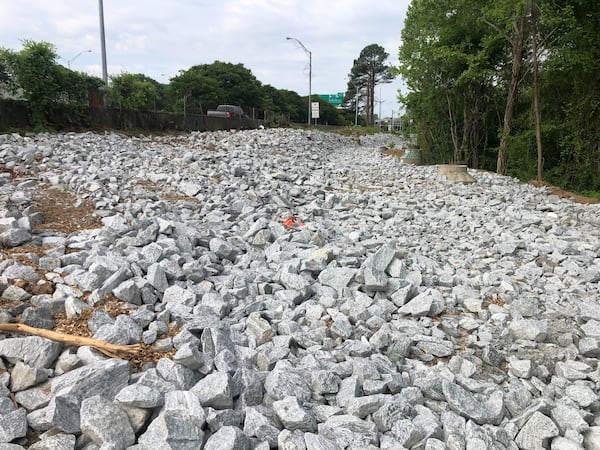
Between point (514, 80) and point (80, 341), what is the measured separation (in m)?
12.8

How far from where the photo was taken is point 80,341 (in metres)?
2.56

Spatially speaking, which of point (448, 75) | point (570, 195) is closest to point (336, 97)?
point (448, 75)

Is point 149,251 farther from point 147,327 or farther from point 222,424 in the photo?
point 222,424

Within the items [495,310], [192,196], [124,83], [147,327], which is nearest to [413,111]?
[124,83]

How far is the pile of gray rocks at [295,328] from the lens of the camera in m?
2.12

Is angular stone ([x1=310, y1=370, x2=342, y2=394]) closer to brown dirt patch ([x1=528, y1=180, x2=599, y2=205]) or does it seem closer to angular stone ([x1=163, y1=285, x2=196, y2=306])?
angular stone ([x1=163, y1=285, x2=196, y2=306])

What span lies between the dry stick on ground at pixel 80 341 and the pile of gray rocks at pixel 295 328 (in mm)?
63

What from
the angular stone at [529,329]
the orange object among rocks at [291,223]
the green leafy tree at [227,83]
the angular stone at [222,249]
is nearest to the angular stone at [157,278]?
the angular stone at [222,249]

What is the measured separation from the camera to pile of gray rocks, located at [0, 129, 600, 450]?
2121 millimetres

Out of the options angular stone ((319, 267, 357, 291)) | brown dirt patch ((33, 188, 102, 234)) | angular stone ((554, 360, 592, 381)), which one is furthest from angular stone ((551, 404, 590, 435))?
brown dirt patch ((33, 188, 102, 234))

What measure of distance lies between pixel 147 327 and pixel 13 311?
83cm

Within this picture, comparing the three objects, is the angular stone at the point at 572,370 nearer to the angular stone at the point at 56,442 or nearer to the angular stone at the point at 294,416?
the angular stone at the point at 294,416

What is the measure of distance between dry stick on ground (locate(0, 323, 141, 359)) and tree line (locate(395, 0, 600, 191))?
10.5 m

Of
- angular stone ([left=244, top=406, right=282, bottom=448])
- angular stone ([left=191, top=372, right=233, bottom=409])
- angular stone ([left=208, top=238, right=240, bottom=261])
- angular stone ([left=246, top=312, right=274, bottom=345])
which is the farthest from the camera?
angular stone ([left=208, top=238, right=240, bottom=261])
